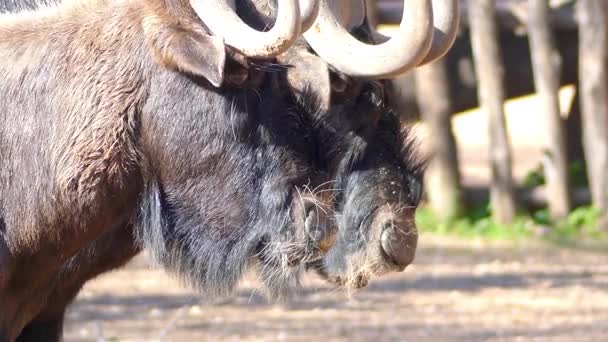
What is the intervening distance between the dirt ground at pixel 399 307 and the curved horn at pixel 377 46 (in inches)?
109

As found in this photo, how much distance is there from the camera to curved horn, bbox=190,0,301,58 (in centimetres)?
420

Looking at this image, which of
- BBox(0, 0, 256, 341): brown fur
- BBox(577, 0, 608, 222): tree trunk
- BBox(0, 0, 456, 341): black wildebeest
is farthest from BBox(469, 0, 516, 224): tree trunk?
BBox(0, 0, 256, 341): brown fur

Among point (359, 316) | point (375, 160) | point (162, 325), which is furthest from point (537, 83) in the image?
point (375, 160)

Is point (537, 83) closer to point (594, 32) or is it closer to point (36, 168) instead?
point (594, 32)

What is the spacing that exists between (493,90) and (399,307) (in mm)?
3139

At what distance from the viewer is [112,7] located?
4.74m

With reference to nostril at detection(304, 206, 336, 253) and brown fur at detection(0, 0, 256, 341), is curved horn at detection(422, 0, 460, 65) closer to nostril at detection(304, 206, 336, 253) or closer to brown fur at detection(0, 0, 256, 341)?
nostril at detection(304, 206, 336, 253)

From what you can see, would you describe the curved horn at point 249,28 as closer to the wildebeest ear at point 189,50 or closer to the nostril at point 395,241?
the wildebeest ear at point 189,50

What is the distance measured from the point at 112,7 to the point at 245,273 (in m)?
1.14

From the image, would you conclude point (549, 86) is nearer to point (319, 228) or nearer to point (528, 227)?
point (528, 227)

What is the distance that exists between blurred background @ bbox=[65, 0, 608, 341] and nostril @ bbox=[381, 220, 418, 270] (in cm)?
320

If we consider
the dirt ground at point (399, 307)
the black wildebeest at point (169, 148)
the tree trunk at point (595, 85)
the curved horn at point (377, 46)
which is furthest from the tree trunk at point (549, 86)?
the curved horn at point (377, 46)

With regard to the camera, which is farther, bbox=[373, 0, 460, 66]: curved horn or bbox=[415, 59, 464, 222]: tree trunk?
bbox=[415, 59, 464, 222]: tree trunk

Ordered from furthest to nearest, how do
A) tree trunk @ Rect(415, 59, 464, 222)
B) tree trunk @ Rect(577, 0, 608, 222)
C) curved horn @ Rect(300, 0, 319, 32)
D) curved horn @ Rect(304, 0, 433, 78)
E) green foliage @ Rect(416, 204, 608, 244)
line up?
tree trunk @ Rect(415, 59, 464, 222) < green foliage @ Rect(416, 204, 608, 244) < tree trunk @ Rect(577, 0, 608, 222) < curved horn @ Rect(304, 0, 433, 78) < curved horn @ Rect(300, 0, 319, 32)
